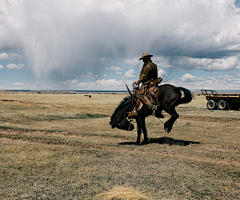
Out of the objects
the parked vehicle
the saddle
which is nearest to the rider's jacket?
the saddle

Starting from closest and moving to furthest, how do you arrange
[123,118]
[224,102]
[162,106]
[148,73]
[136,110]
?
[148,73]
[162,106]
[136,110]
[123,118]
[224,102]

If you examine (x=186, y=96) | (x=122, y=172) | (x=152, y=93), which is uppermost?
(x=152, y=93)

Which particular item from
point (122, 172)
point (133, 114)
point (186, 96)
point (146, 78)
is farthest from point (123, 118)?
point (122, 172)

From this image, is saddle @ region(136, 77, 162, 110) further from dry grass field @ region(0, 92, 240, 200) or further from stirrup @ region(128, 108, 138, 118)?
dry grass field @ region(0, 92, 240, 200)

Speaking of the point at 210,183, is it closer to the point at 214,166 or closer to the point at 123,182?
the point at 214,166

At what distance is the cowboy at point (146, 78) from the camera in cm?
948

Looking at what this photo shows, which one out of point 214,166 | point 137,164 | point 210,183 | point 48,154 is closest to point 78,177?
point 137,164

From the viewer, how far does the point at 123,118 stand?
1030cm

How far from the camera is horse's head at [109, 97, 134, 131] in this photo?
1022 centimetres

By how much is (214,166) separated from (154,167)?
1984mm

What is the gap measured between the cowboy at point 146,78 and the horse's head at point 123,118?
1.65 ft

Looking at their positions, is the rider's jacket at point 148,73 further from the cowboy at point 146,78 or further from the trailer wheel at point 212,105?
the trailer wheel at point 212,105

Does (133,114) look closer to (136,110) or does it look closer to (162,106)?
(136,110)

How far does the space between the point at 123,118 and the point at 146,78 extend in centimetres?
225
